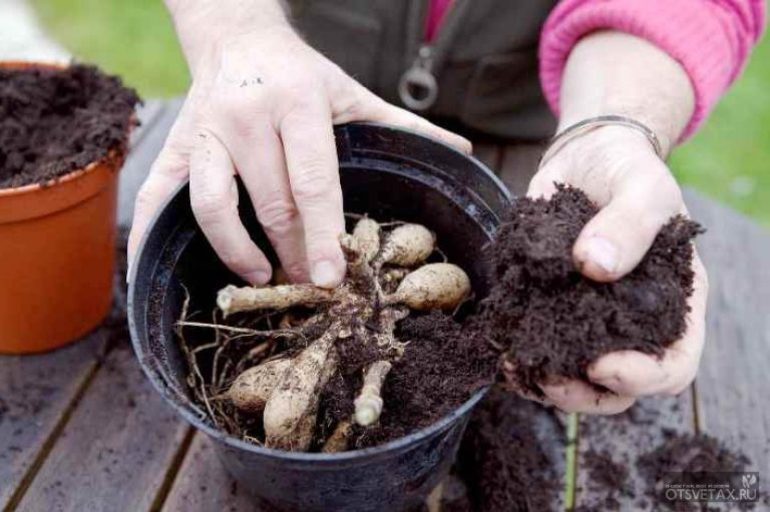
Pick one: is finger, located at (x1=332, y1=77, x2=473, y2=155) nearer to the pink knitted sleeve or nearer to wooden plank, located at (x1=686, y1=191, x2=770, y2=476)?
the pink knitted sleeve

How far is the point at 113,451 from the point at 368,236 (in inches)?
17.7

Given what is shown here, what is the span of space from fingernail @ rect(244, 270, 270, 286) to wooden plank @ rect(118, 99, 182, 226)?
0.53m

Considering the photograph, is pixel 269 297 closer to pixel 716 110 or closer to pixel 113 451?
pixel 113 451

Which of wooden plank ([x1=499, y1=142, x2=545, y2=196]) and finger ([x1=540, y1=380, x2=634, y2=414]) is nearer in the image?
finger ([x1=540, y1=380, x2=634, y2=414])

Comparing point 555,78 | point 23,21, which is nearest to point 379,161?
point 555,78

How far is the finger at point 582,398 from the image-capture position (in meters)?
0.76

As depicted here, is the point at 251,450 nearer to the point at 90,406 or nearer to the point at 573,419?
the point at 90,406

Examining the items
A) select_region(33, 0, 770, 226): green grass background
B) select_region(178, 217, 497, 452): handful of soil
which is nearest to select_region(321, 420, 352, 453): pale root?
select_region(178, 217, 497, 452): handful of soil

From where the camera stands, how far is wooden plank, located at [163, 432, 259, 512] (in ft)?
3.13

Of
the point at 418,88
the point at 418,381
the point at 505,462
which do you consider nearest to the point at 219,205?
the point at 418,381

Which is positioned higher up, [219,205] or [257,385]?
[219,205]

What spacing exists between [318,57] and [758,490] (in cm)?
82

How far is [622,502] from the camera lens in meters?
1.00

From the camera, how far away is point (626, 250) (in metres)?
0.73
